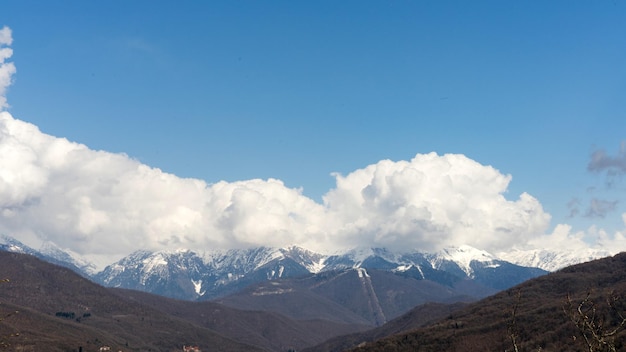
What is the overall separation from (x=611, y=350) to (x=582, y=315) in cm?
228

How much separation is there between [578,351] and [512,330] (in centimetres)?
20152

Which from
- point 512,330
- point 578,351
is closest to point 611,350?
point 512,330

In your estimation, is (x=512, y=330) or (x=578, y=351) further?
(x=578, y=351)

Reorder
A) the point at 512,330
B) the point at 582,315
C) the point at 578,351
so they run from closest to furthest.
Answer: the point at 582,315, the point at 512,330, the point at 578,351

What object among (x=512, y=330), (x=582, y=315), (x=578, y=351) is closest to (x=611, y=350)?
(x=582, y=315)

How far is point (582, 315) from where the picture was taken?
22219mm

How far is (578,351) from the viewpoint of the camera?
19838 centimetres

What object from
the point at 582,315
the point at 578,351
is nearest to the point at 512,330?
the point at 582,315

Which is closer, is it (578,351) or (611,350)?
(611,350)

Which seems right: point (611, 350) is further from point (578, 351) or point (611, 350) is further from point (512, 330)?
point (578, 351)

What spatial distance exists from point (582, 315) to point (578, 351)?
20290 centimetres

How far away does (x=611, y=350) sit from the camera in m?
22.9

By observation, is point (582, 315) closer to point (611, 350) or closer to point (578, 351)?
point (611, 350)

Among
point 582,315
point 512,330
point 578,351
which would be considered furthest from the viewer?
point 578,351
